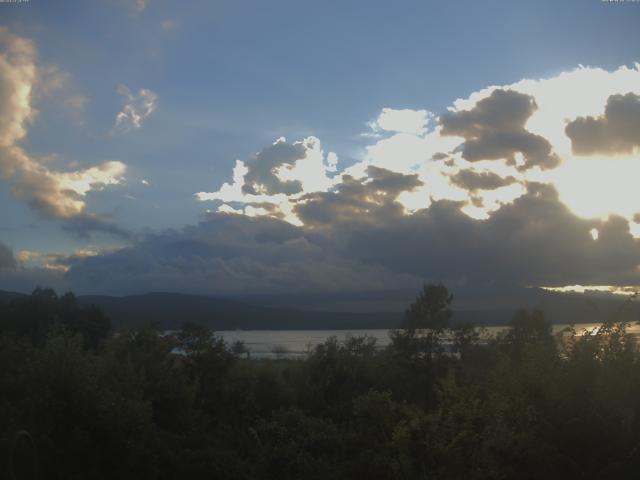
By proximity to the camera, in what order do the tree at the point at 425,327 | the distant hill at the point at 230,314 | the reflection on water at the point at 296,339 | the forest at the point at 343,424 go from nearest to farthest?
the forest at the point at 343,424, the reflection on water at the point at 296,339, the tree at the point at 425,327, the distant hill at the point at 230,314

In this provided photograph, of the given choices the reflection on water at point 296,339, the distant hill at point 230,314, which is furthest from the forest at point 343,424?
the distant hill at point 230,314

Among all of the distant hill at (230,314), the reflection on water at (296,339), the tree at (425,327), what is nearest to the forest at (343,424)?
the reflection on water at (296,339)

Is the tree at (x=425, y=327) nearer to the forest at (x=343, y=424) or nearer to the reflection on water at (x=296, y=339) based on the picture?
the reflection on water at (x=296, y=339)

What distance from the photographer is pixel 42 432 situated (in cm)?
1870

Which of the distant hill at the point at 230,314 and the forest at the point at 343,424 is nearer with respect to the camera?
the forest at the point at 343,424

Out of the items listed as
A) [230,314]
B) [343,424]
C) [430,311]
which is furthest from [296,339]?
[343,424]

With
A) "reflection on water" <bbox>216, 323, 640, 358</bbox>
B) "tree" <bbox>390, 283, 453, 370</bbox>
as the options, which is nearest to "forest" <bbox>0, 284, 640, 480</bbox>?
"reflection on water" <bbox>216, 323, 640, 358</bbox>

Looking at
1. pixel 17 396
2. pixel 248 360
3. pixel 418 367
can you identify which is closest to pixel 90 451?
pixel 17 396

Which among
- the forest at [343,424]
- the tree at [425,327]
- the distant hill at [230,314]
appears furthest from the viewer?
the distant hill at [230,314]

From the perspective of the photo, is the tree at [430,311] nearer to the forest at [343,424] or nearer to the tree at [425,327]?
the tree at [425,327]

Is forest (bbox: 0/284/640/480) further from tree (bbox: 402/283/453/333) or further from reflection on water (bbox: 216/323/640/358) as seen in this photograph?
tree (bbox: 402/283/453/333)

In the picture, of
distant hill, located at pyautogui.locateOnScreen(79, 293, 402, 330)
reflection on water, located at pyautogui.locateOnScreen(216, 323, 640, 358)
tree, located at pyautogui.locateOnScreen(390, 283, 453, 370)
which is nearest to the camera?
reflection on water, located at pyautogui.locateOnScreen(216, 323, 640, 358)

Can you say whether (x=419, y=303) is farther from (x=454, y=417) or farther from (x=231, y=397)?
(x=454, y=417)

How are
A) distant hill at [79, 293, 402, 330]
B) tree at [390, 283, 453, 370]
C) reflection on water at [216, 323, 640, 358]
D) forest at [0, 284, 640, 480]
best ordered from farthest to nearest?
1. distant hill at [79, 293, 402, 330]
2. tree at [390, 283, 453, 370]
3. reflection on water at [216, 323, 640, 358]
4. forest at [0, 284, 640, 480]
